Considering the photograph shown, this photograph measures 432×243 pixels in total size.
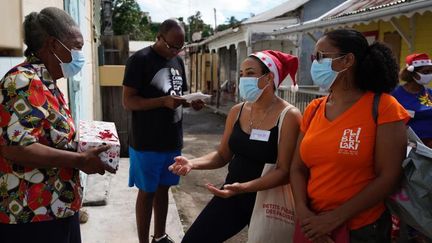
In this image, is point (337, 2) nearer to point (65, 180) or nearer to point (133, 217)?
point (133, 217)

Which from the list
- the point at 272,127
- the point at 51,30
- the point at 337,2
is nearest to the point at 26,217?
the point at 51,30

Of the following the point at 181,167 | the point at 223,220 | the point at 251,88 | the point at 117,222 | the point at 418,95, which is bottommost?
the point at 117,222

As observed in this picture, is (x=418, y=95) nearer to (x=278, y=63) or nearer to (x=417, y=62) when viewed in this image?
(x=417, y=62)

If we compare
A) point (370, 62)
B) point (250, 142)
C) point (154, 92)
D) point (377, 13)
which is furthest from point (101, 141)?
point (377, 13)

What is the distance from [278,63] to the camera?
8.38 ft

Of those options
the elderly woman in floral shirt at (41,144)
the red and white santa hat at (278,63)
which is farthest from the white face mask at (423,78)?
the elderly woman in floral shirt at (41,144)

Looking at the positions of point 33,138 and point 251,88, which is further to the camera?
point 251,88

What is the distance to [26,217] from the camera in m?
1.77

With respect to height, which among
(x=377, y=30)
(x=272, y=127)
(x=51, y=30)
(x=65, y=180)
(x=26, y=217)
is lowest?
(x=26, y=217)

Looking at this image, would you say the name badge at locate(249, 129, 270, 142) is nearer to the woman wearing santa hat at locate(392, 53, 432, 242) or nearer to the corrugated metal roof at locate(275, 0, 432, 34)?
the woman wearing santa hat at locate(392, 53, 432, 242)

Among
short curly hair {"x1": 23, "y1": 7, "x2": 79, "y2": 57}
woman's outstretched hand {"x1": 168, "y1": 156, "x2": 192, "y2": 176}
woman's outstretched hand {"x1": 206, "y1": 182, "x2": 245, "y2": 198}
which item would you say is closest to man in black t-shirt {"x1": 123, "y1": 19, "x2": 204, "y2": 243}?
woman's outstretched hand {"x1": 168, "y1": 156, "x2": 192, "y2": 176}

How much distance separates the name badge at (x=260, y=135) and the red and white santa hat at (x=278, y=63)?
333 mm

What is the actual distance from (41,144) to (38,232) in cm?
42

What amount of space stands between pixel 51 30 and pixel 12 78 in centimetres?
31
